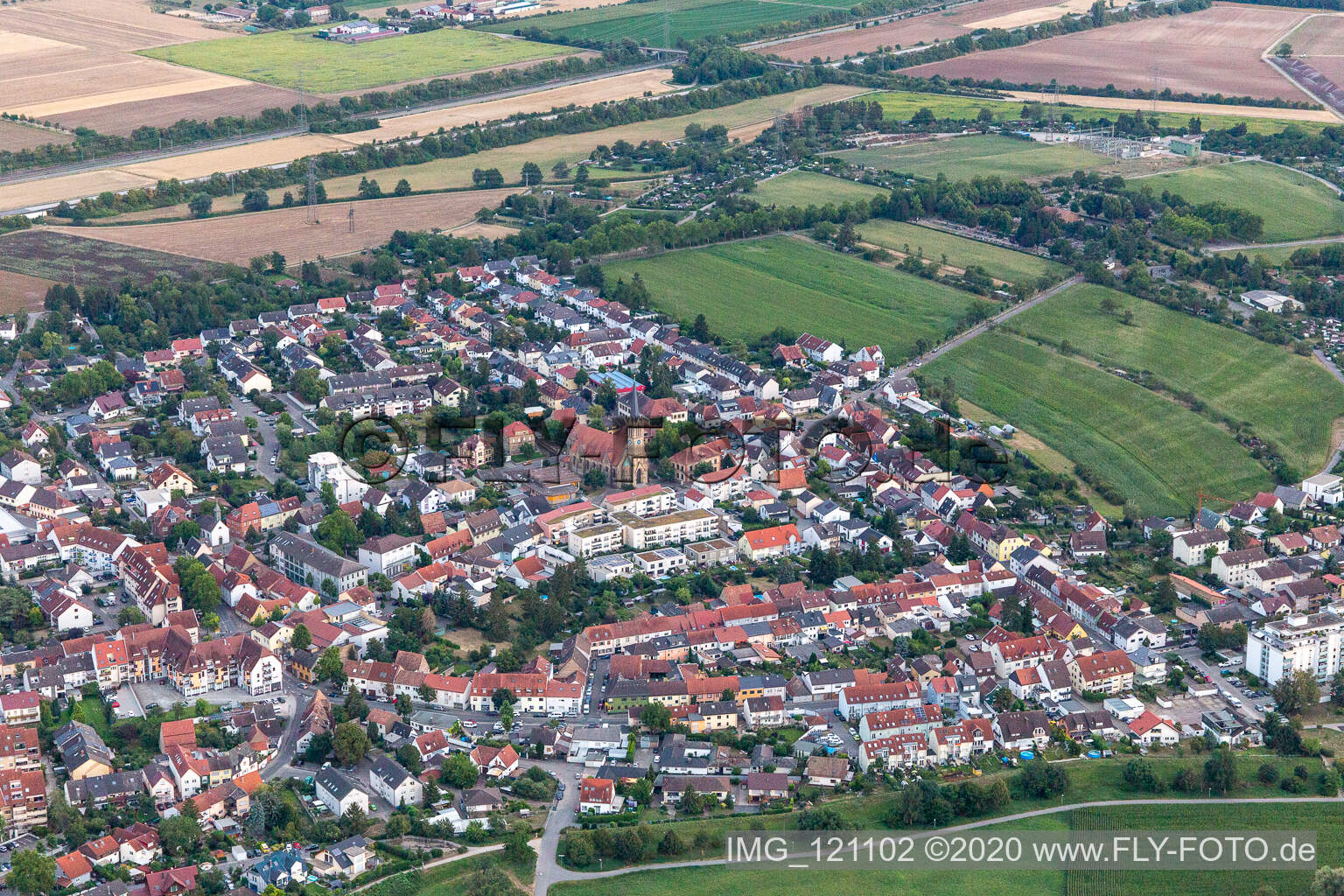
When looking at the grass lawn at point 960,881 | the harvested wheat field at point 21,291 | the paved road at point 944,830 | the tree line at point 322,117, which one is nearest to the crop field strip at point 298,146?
the tree line at point 322,117

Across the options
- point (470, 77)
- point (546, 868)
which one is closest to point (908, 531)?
point (546, 868)

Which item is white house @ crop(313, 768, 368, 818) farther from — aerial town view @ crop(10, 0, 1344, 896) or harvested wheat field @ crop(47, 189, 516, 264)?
harvested wheat field @ crop(47, 189, 516, 264)

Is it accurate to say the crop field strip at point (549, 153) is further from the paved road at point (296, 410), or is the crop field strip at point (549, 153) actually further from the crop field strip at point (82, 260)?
the paved road at point (296, 410)

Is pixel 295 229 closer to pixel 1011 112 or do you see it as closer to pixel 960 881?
pixel 1011 112

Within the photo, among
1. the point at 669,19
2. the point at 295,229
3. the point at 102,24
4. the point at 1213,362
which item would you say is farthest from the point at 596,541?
the point at 102,24

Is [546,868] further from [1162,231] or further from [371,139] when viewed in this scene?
[371,139]

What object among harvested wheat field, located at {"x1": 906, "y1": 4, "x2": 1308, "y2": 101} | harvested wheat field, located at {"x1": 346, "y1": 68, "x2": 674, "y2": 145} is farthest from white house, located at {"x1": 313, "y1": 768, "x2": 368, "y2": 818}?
harvested wheat field, located at {"x1": 906, "y1": 4, "x2": 1308, "y2": 101}
